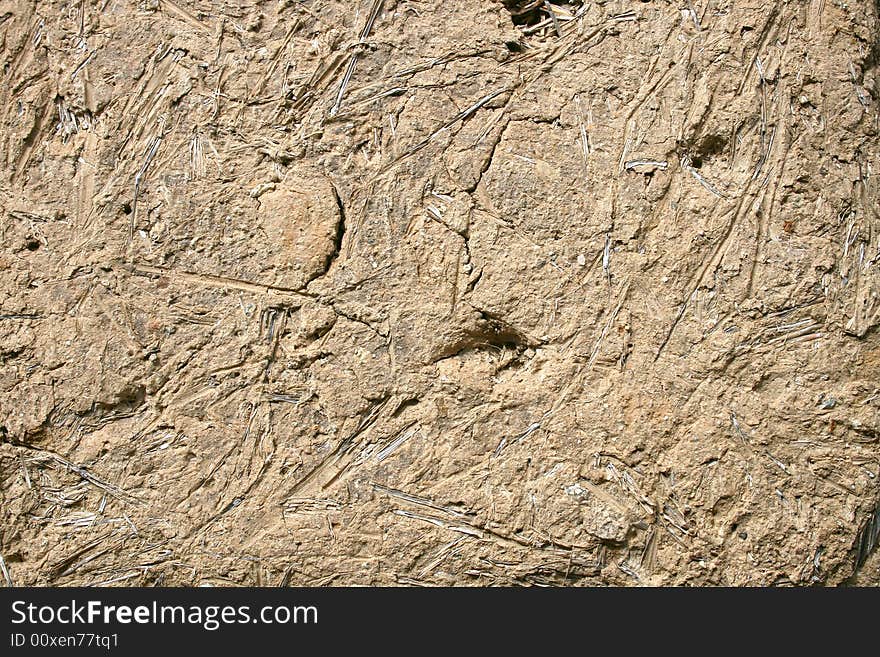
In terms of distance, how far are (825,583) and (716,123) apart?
3.76 ft

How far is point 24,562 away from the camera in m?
1.88

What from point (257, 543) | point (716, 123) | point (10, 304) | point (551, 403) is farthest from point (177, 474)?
point (716, 123)

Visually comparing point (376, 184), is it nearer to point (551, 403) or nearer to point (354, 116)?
point (354, 116)

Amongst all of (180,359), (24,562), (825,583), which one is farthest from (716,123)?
(24,562)

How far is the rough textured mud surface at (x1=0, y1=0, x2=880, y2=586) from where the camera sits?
1812 mm

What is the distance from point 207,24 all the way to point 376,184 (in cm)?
61

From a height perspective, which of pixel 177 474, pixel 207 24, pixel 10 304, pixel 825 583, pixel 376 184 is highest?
pixel 207 24

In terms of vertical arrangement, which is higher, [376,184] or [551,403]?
[376,184]

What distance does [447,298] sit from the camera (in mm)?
1855

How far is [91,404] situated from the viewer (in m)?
1.88

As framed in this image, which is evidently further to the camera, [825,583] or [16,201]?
[16,201]

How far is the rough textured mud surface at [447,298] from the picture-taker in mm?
1812

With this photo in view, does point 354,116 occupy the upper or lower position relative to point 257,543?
upper

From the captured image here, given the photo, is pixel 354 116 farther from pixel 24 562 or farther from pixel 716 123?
pixel 24 562
